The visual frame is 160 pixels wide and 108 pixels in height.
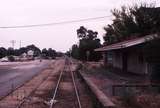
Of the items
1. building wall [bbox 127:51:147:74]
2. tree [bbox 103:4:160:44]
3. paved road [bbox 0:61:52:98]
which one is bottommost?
paved road [bbox 0:61:52:98]

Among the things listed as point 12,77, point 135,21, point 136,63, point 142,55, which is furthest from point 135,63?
point 135,21

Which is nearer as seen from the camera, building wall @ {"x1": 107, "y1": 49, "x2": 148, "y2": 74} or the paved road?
the paved road

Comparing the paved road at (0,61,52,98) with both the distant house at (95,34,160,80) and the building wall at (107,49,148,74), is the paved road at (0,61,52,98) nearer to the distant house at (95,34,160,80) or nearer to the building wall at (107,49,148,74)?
the distant house at (95,34,160,80)

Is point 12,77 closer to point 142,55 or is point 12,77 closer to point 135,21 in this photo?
point 142,55

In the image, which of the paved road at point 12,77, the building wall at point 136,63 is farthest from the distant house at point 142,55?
the paved road at point 12,77

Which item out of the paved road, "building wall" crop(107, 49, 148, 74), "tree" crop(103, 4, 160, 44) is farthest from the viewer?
"tree" crop(103, 4, 160, 44)

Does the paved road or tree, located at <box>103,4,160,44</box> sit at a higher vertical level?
tree, located at <box>103,4,160,44</box>

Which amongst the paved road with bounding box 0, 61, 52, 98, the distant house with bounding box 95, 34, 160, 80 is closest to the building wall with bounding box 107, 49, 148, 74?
the distant house with bounding box 95, 34, 160, 80

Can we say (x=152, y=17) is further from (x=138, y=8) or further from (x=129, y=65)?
(x=129, y=65)

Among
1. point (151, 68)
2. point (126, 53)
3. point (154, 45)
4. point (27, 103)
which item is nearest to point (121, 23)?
point (126, 53)

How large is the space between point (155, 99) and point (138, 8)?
47.6m

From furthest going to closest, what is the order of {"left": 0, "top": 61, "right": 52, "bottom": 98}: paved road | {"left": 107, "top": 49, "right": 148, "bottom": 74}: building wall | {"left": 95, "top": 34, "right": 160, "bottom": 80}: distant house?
1. {"left": 107, "top": 49, "right": 148, "bottom": 74}: building wall
2. {"left": 0, "top": 61, "right": 52, "bottom": 98}: paved road
3. {"left": 95, "top": 34, "right": 160, "bottom": 80}: distant house

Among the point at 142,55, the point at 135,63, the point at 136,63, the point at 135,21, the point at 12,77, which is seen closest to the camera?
the point at 142,55

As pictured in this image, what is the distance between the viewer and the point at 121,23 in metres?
73.7
